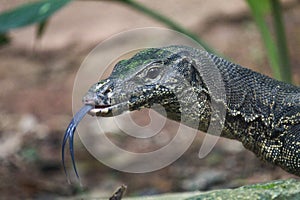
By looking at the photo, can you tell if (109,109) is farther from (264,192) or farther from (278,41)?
(278,41)

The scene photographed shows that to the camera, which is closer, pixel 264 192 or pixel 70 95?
pixel 264 192

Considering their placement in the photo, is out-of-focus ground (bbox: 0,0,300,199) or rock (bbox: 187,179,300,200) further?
out-of-focus ground (bbox: 0,0,300,199)

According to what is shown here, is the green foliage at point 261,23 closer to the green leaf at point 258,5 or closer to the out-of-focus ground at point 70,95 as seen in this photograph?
the green leaf at point 258,5

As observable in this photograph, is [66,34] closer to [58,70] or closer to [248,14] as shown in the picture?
[58,70]

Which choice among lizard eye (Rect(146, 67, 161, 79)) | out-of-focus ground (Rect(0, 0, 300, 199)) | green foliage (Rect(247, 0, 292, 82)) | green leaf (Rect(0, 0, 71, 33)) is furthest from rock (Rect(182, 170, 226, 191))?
lizard eye (Rect(146, 67, 161, 79))

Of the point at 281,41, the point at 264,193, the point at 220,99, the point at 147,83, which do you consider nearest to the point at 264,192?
the point at 264,193

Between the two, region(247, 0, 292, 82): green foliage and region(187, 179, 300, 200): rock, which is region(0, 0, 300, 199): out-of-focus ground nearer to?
region(247, 0, 292, 82): green foliage
